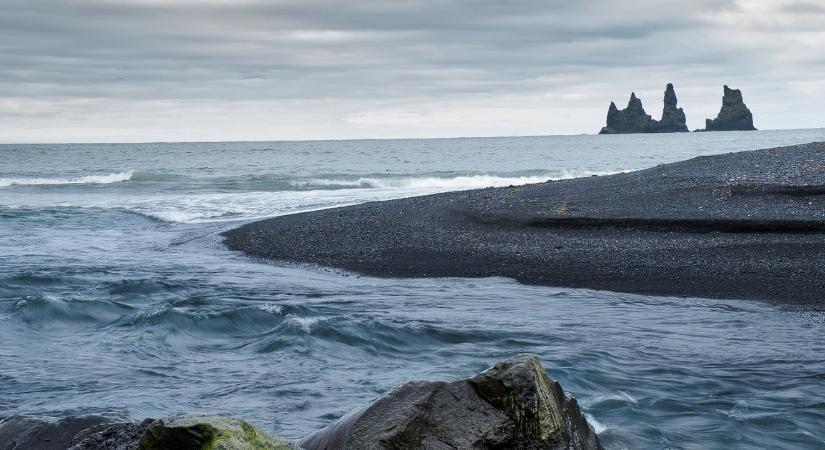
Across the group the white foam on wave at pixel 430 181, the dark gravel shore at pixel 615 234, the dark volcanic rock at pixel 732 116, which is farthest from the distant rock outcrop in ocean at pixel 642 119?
the dark gravel shore at pixel 615 234

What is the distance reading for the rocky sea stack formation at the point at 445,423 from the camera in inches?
182

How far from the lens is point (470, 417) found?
5.01 meters

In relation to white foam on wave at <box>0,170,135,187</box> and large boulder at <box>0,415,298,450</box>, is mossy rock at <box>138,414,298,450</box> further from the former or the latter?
white foam on wave at <box>0,170,135,187</box>

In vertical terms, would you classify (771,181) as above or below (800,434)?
above

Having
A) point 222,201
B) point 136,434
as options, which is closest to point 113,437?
point 136,434

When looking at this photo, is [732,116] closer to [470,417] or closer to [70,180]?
[70,180]

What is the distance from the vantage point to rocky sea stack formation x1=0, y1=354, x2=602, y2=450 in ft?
15.2

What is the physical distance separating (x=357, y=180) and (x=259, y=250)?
28.6 metres

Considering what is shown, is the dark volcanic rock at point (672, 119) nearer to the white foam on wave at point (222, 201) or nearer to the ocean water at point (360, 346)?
the white foam on wave at point (222, 201)

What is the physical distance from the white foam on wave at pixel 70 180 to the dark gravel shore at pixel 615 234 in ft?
97.5

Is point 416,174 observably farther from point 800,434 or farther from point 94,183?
point 800,434

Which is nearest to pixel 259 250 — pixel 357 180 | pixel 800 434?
pixel 800 434

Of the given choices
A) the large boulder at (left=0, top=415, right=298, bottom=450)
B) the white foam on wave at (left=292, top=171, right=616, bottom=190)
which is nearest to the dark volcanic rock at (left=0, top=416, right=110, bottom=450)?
the large boulder at (left=0, top=415, right=298, bottom=450)

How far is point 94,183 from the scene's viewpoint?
154 ft
